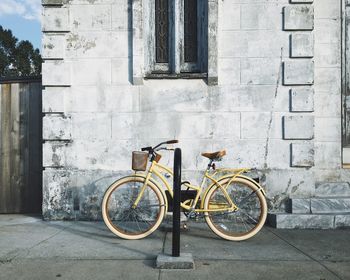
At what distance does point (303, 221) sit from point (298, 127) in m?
1.39

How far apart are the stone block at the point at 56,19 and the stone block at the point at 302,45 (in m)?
3.47

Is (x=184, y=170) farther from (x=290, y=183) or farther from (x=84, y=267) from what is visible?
(x=84, y=267)

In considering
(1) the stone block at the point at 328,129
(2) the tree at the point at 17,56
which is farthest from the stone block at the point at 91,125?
(2) the tree at the point at 17,56

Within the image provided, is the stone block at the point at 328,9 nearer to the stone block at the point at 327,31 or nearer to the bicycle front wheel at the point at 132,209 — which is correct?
the stone block at the point at 327,31

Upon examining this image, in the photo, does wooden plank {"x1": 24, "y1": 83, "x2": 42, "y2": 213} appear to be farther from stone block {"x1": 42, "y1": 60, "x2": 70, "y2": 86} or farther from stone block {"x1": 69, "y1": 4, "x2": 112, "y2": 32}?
stone block {"x1": 69, "y1": 4, "x2": 112, "y2": 32}

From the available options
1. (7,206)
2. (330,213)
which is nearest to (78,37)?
(7,206)

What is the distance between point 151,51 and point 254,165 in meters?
2.41

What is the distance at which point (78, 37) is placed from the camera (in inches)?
231

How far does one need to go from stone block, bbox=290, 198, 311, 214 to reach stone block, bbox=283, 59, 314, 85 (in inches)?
69.1

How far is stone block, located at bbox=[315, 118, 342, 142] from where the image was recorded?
19.6 ft

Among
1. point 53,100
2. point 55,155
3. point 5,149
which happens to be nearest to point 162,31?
point 53,100

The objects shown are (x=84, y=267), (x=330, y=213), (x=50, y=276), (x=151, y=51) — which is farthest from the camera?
(x=151, y=51)

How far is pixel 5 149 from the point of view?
6348 millimetres

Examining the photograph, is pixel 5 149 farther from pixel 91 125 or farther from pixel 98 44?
pixel 98 44
